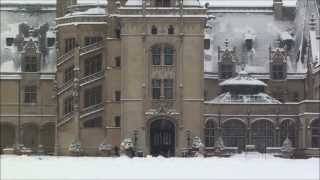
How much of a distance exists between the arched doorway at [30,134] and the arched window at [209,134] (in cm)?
1921

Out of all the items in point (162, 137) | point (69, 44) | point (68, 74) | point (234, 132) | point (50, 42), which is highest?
point (50, 42)

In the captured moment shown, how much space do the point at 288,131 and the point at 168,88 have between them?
491 inches

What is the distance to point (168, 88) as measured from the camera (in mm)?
78500

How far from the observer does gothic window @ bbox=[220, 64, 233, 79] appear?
88750 millimetres

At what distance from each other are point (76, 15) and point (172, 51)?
11.5 meters

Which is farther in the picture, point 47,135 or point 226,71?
point 47,135

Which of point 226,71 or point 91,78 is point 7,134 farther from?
point 226,71

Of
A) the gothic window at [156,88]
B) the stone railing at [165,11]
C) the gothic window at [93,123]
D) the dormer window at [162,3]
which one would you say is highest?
the dormer window at [162,3]

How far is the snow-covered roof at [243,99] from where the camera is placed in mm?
81812

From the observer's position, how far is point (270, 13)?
3716 inches

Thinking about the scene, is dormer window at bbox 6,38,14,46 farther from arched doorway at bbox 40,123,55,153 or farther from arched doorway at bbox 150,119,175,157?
arched doorway at bbox 150,119,175,157

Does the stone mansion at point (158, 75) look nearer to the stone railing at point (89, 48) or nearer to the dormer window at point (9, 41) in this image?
the stone railing at point (89, 48)

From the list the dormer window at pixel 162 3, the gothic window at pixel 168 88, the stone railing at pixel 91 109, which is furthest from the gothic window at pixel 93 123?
the dormer window at pixel 162 3

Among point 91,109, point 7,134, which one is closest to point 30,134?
point 7,134
